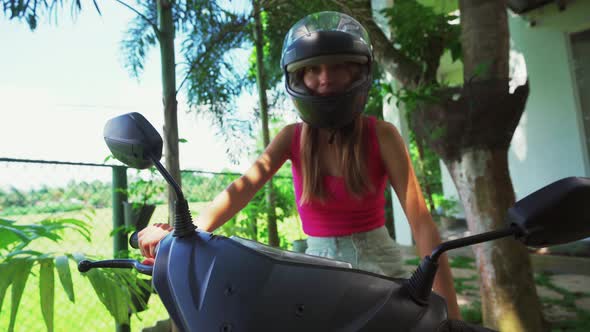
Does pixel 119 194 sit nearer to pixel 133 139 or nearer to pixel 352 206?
pixel 352 206

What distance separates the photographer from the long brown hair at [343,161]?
1547 millimetres

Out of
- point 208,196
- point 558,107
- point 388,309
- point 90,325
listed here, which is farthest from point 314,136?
point 558,107

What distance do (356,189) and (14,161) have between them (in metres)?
2.29

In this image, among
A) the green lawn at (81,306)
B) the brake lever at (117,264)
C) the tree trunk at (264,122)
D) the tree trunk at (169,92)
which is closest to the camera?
the brake lever at (117,264)

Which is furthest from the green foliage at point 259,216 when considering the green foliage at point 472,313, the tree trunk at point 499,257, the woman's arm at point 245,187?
the green foliage at point 472,313

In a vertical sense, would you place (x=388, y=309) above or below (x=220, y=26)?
below

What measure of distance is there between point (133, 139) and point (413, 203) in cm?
90

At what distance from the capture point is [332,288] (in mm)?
590

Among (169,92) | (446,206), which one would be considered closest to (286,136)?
(169,92)

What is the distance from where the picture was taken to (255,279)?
24.5 inches

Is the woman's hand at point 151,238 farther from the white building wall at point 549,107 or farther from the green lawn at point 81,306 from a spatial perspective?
the white building wall at point 549,107

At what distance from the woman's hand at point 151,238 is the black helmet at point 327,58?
0.59 meters

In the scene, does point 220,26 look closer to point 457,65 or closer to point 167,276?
point 167,276

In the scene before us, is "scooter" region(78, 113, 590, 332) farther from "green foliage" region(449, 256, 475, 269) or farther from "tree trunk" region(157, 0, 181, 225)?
"green foliage" region(449, 256, 475, 269)
